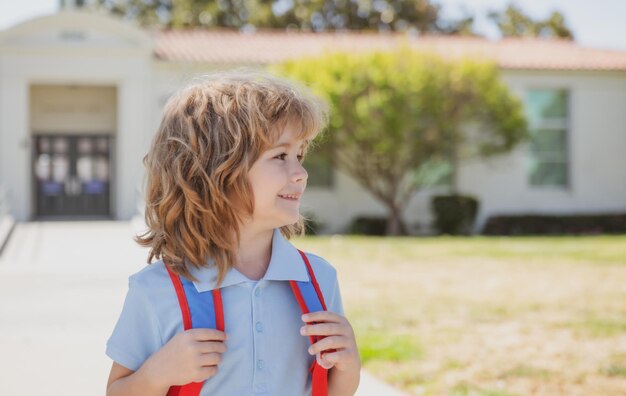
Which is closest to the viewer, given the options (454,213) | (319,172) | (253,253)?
(253,253)

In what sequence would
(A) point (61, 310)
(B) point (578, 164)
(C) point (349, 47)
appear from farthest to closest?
(B) point (578, 164)
(C) point (349, 47)
(A) point (61, 310)

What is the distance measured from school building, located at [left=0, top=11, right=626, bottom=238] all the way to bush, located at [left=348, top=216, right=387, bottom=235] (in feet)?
2.54

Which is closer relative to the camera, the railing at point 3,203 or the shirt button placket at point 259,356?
the shirt button placket at point 259,356

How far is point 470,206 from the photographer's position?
22.2m

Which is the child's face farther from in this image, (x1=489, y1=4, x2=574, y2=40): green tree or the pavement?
(x1=489, y1=4, x2=574, y2=40): green tree

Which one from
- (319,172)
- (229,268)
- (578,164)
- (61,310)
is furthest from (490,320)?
(578,164)

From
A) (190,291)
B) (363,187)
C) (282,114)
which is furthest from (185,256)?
(363,187)

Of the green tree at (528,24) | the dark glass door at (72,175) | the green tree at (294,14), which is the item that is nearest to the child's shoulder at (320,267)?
the dark glass door at (72,175)

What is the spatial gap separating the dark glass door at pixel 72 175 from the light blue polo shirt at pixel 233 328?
2199cm

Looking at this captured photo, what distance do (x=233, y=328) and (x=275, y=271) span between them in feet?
0.56

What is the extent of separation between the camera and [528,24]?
40406 mm

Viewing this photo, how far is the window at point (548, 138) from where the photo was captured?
951 inches

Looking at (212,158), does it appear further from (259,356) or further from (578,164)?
(578,164)

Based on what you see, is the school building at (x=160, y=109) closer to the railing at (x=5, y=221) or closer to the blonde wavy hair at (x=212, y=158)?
the railing at (x=5, y=221)
